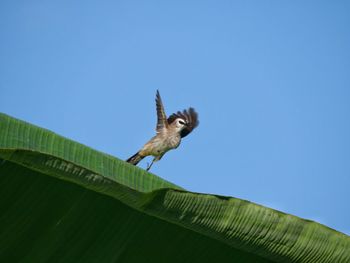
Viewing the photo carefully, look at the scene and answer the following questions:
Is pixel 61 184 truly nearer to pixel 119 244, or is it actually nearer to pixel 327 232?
pixel 119 244

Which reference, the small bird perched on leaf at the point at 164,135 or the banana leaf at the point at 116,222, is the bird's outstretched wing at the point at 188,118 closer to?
the small bird perched on leaf at the point at 164,135

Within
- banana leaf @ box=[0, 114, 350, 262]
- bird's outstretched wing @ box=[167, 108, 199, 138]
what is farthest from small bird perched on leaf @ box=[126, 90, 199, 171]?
banana leaf @ box=[0, 114, 350, 262]

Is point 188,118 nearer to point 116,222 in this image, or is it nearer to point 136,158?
point 136,158

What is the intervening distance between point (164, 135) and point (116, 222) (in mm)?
6960

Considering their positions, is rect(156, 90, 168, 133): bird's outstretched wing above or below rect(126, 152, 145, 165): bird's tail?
above

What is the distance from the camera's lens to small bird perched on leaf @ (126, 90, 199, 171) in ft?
31.2

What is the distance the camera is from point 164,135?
952 centimetres

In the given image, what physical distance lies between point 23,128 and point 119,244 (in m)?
0.68

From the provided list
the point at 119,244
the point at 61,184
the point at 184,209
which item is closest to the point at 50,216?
the point at 61,184

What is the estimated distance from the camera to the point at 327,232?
8.00ft

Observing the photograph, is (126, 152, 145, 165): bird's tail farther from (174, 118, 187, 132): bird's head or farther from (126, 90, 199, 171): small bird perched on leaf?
(174, 118, 187, 132): bird's head

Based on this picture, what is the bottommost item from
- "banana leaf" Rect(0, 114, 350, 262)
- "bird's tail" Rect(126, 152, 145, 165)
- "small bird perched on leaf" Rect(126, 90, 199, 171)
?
"banana leaf" Rect(0, 114, 350, 262)

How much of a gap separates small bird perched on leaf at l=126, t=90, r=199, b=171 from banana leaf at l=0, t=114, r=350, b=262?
672cm

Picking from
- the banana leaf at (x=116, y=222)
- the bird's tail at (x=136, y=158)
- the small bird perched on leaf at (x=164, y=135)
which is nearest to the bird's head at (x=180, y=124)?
the small bird perched on leaf at (x=164, y=135)
